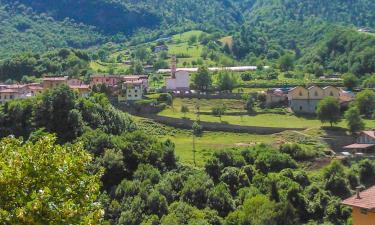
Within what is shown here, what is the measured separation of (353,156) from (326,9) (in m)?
110

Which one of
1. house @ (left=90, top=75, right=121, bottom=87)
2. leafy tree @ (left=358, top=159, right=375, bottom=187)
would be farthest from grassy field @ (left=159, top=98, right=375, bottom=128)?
leafy tree @ (left=358, top=159, right=375, bottom=187)

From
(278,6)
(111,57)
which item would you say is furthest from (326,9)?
Result: (111,57)

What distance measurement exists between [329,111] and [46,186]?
1975 inches

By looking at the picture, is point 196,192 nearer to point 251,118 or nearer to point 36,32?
point 251,118

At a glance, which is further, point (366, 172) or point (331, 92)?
point (331, 92)

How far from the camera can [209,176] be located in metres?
46.9

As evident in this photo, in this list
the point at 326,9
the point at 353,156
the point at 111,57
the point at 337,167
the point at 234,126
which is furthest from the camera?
the point at 326,9

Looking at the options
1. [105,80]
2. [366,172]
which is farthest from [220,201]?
[105,80]

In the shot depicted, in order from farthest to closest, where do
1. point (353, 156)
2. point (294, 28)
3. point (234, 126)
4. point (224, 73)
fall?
point (294, 28) < point (224, 73) < point (234, 126) < point (353, 156)

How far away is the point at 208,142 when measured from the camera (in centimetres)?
5656

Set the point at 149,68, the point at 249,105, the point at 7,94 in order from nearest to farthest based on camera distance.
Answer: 1. the point at 249,105
2. the point at 7,94
3. the point at 149,68

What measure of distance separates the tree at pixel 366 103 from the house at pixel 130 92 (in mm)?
23399

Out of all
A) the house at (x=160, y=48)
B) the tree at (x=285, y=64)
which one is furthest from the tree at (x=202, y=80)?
the house at (x=160, y=48)

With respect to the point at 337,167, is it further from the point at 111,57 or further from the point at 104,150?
the point at 111,57
